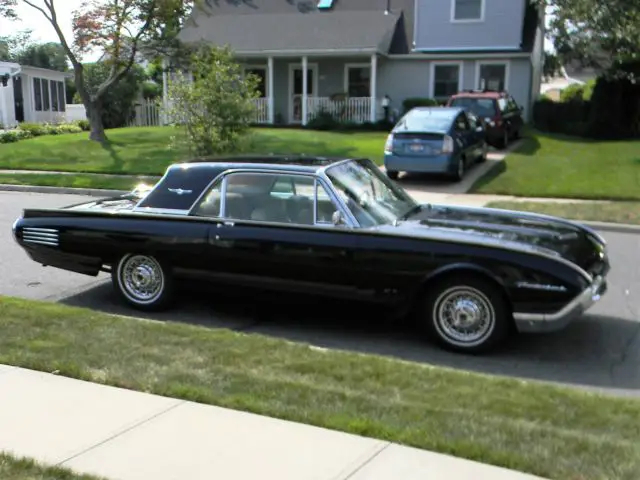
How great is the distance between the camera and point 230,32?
99.8 feet

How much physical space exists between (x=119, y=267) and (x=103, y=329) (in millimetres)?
1114

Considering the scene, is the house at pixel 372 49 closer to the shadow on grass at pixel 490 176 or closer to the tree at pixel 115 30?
the tree at pixel 115 30

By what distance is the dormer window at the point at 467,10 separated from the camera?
2784 cm

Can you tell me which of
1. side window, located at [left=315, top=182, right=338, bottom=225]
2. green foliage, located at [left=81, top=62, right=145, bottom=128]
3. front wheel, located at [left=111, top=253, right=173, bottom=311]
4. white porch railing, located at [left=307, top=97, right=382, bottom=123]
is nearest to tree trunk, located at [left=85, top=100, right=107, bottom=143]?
green foliage, located at [left=81, top=62, right=145, bottom=128]

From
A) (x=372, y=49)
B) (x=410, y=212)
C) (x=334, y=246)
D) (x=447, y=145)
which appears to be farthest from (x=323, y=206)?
(x=372, y=49)

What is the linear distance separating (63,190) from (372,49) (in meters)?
15.4

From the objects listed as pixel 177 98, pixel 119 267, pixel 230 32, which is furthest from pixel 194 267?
pixel 230 32

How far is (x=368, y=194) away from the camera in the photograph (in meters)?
6.39

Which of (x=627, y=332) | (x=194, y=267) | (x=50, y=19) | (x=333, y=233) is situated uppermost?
(x=50, y=19)

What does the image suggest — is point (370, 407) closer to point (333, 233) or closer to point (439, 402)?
point (439, 402)

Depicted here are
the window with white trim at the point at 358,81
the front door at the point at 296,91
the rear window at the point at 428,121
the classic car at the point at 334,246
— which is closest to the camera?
the classic car at the point at 334,246

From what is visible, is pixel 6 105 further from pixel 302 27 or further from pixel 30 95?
pixel 302 27

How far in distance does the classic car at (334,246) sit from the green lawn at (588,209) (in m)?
5.49

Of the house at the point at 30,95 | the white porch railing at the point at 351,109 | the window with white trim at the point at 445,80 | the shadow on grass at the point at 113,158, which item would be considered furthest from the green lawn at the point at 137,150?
the house at the point at 30,95
